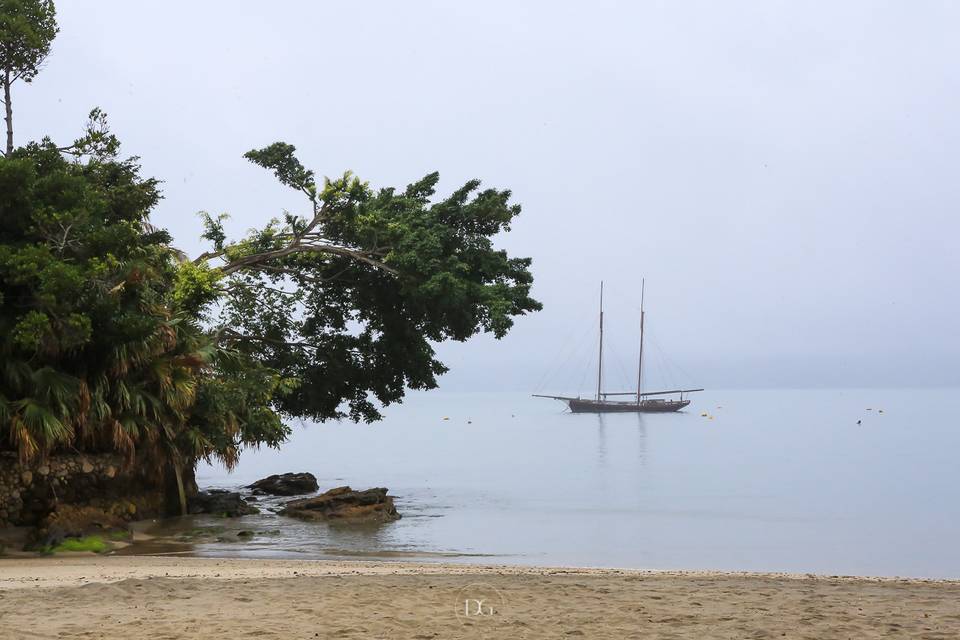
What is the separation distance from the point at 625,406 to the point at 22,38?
4015 inches

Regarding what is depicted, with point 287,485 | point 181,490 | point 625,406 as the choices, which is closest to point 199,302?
point 181,490

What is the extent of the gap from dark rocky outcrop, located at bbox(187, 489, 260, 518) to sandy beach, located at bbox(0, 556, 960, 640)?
7.58 metres

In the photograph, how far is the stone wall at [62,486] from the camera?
1522 centimetres

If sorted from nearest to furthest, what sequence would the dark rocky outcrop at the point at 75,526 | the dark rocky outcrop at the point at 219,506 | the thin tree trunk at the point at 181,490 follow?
the dark rocky outcrop at the point at 75,526 < the thin tree trunk at the point at 181,490 < the dark rocky outcrop at the point at 219,506

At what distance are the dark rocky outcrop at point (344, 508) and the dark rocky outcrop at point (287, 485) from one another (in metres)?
5.43

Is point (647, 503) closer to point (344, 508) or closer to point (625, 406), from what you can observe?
point (344, 508)

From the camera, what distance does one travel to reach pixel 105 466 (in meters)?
16.7

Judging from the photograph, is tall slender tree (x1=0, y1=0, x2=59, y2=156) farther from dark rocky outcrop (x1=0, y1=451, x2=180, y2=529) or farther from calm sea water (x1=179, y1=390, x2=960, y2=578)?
calm sea water (x1=179, y1=390, x2=960, y2=578)

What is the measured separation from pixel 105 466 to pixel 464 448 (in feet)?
165

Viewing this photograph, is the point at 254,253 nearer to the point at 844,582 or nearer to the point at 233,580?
the point at 233,580

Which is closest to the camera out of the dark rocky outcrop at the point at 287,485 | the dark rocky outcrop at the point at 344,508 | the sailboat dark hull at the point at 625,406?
the dark rocky outcrop at the point at 344,508

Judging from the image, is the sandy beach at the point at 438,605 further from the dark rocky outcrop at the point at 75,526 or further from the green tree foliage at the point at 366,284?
the green tree foliage at the point at 366,284

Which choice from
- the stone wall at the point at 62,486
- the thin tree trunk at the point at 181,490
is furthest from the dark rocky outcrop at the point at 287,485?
the stone wall at the point at 62,486

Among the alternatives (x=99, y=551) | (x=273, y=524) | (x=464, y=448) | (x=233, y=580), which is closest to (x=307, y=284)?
(x=273, y=524)
